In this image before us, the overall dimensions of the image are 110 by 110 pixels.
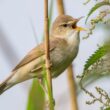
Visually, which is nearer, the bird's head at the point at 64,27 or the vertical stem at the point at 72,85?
the vertical stem at the point at 72,85

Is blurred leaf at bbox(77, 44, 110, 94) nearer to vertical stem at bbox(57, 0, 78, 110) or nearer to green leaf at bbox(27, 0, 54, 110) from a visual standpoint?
vertical stem at bbox(57, 0, 78, 110)

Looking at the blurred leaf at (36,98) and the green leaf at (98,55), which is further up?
the blurred leaf at (36,98)

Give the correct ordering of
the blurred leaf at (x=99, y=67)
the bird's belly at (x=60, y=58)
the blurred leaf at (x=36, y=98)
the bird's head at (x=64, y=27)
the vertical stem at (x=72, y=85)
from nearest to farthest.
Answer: the blurred leaf at (x=36, y=98) → the blurred leaf at (x=99, y=67) → the vertical stem at (x=72, y=85) → the bird's belly at (x=60, y=58) → the bird's head at (x=64, y=27)

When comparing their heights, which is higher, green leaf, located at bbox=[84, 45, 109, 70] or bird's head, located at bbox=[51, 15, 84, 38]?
green leaf, located at bbox=[84, 45, 109, 70]

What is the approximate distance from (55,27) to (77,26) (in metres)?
0.63

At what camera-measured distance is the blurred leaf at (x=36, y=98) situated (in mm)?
1022

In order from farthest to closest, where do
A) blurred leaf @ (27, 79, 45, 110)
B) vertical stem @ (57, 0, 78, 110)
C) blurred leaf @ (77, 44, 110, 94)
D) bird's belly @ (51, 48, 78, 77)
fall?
bird's belly @ (51, 48, 78, 77) < vertical stem @ (57, 0, 78, 110) < blurred leaf @ (77, 44, 110, 94) < blurred leaf @ (27, 79, 45, 110)

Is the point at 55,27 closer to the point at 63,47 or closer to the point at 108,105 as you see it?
the point at 63,47

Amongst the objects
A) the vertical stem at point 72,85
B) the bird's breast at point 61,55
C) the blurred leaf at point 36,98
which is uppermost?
the blurred leaf at point 36,98

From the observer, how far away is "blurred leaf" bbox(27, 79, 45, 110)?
40.2 inches

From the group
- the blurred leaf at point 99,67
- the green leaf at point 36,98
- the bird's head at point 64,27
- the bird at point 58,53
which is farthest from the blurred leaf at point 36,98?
the bird's head at point 64,27

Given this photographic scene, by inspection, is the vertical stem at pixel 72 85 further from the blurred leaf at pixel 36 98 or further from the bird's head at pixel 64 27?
the bird's head at pixel 64 27

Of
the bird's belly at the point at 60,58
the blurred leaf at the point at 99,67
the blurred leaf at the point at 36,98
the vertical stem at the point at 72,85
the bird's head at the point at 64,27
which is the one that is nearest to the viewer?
the blurred leaf at the point at 36,98

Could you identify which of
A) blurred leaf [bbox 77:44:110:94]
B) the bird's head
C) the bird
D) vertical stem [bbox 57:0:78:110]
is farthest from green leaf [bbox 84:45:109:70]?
the bird's head
